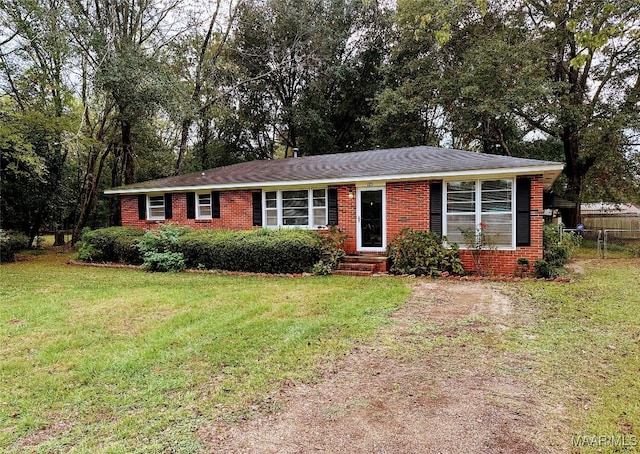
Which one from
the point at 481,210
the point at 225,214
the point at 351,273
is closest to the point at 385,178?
the point at 481,210

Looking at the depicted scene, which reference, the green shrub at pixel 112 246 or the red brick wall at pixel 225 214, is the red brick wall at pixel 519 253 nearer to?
the red brick wall at pixel 225 214

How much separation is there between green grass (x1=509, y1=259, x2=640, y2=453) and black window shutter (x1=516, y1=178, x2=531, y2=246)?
1.52 meters

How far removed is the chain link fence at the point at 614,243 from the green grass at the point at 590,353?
22.9 feet

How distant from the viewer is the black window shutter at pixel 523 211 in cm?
888

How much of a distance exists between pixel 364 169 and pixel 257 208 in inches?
147

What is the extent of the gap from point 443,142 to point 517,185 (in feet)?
43.1

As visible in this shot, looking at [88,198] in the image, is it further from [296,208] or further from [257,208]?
[296,208]

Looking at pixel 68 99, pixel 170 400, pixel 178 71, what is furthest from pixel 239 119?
pixel 170 400

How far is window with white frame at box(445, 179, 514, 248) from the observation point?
915cm

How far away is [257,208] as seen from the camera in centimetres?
1217

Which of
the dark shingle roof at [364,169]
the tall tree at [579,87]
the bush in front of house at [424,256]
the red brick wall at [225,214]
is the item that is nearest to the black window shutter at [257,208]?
the red brick wall at [225,214]

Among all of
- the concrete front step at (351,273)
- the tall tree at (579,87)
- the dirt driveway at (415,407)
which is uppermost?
the tall tree at (579,87)

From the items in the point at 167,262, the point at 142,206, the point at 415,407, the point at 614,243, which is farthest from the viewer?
the point at 614,243

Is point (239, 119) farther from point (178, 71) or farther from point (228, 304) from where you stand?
point (228, 304)
